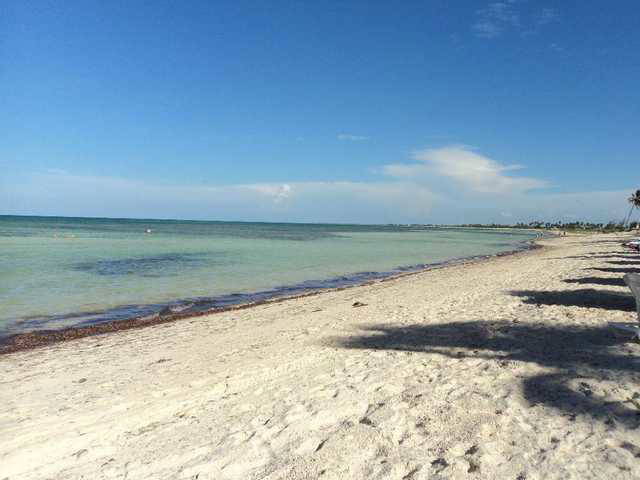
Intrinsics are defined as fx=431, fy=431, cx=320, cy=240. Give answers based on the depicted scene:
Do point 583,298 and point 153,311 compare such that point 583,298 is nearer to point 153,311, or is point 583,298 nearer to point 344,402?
point 344,402

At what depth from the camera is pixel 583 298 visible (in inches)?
415

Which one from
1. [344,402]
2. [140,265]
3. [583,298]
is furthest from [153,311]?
[140,265]

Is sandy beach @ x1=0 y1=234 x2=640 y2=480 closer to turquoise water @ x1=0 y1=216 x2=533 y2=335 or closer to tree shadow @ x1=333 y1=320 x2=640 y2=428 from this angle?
tree shadow @ x1=333 y1=320 x2=640 y2=428

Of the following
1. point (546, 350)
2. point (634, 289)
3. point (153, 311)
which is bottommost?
point (153, 311)

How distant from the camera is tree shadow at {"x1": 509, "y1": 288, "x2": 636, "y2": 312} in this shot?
31.2 feet

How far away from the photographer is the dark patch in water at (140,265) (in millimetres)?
21953

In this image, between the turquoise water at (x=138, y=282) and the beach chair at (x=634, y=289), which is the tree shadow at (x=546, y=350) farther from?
the turquoise water at (x=138, y=282)

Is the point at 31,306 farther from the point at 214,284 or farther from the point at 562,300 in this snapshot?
the point at 562,300

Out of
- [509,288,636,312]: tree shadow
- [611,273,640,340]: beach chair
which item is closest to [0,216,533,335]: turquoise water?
[509,288,636,312]: tree shadow

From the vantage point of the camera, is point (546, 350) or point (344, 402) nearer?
point (344, 402)

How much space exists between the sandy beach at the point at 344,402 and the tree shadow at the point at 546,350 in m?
0.03

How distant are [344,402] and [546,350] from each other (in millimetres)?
3339

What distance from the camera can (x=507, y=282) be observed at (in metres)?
15.4

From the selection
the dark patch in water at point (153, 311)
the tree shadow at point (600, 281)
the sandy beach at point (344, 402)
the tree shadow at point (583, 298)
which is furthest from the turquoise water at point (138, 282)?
the tree shadow at point (600, 281)
